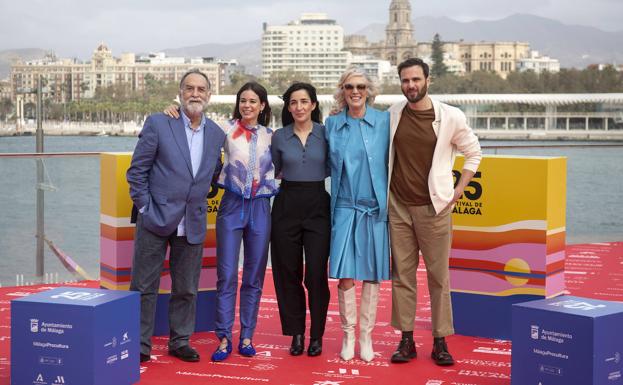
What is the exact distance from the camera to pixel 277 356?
3.86 meters

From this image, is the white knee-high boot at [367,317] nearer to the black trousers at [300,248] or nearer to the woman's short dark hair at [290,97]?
the black trousers at [300,248]

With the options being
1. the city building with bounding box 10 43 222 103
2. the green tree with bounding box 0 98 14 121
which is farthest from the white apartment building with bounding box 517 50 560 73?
the green tree with bounding box 0 98 14 121

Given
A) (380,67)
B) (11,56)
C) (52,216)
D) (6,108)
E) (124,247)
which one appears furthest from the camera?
(380,67)

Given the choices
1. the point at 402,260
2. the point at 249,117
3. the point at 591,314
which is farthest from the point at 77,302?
the point at 591,314

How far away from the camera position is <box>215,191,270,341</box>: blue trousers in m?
3.81

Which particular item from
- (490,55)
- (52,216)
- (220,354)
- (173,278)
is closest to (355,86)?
(173,278)

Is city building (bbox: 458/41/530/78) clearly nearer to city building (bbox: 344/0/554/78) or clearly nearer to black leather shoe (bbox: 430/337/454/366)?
city building (bbox: 344/0/554/78)

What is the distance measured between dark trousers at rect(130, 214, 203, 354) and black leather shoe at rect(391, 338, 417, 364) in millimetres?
818

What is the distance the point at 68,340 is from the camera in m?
3.16

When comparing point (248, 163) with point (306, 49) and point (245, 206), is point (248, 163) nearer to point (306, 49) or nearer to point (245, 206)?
point (245, 206)

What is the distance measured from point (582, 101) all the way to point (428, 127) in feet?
245

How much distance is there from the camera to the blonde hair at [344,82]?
3.73 m

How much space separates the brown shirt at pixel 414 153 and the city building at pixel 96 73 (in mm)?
106509

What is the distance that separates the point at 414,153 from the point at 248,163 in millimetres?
651
